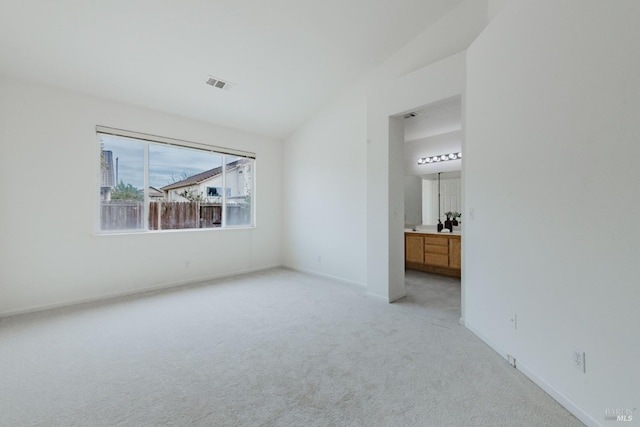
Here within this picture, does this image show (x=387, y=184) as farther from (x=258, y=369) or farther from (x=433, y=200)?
(x=258, y=369)

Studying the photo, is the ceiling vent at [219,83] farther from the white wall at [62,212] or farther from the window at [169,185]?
the window at [169,185]

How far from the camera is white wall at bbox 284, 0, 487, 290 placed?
343cm

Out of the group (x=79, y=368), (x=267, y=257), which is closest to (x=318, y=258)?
(x=267, y=257)

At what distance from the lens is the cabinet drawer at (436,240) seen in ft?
15.5

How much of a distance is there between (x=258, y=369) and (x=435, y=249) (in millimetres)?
3756

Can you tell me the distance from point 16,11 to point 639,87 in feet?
15.1

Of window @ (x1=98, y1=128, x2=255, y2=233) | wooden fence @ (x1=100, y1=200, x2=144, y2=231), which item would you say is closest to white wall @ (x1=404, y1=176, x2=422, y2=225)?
window @ (x1=98, y1=128, x2=255, y2=233)

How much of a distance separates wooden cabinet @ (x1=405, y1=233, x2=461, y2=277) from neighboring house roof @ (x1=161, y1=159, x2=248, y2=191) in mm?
3583

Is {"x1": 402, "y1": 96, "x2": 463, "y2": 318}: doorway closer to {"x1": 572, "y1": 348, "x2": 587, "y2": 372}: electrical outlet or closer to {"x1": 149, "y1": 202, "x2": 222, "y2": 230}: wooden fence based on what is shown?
{"x1": 572, "y1": 348, "x2": 587, "y2": 372}: electrical outlet

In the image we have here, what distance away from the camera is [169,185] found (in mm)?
4527

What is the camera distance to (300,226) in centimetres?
550

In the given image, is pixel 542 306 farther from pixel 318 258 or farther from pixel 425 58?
pixel 318 258

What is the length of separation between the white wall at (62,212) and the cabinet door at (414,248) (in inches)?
156

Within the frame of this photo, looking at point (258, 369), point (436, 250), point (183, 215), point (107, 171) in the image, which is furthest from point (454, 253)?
point (107, 171)
